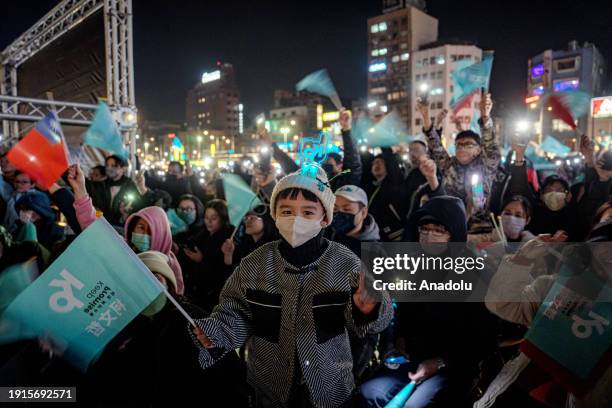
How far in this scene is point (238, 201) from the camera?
16.4ft

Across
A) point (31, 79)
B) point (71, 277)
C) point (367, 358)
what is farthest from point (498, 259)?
point (31, 79)

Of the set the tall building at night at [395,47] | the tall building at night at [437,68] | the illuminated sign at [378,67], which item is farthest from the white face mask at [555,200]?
the illuminated sign at [378,67]

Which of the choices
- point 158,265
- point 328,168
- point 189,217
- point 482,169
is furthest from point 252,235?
point 482,169

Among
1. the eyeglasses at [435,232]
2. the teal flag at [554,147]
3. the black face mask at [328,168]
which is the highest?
the teal flag at [554,147]

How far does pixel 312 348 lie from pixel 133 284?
100cm

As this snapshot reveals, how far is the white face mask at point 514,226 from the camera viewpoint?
4203 millimetres

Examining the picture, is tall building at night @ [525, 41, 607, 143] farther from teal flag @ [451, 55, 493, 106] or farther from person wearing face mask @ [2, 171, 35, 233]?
person wearing face mask @ [2, 171, 35, 233]

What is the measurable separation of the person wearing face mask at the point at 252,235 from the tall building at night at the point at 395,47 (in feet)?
259

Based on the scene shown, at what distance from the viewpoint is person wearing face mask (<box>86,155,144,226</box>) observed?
600 cm

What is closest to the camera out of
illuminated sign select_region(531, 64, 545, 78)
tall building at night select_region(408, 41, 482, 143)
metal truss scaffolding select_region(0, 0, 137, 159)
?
metal truss scaffolding select_region(0, 0, 137, 159)

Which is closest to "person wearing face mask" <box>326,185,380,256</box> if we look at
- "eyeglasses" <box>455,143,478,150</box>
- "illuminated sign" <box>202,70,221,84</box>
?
"eyeglasses" <box>455,143,478,150</box>

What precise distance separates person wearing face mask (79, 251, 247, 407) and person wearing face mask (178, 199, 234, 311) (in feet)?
6.31

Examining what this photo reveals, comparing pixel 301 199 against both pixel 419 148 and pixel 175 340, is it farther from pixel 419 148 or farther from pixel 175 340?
pixel 419 148

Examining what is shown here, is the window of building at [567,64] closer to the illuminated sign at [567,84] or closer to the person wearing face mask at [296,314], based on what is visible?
the illuminated sign at [567,84]
